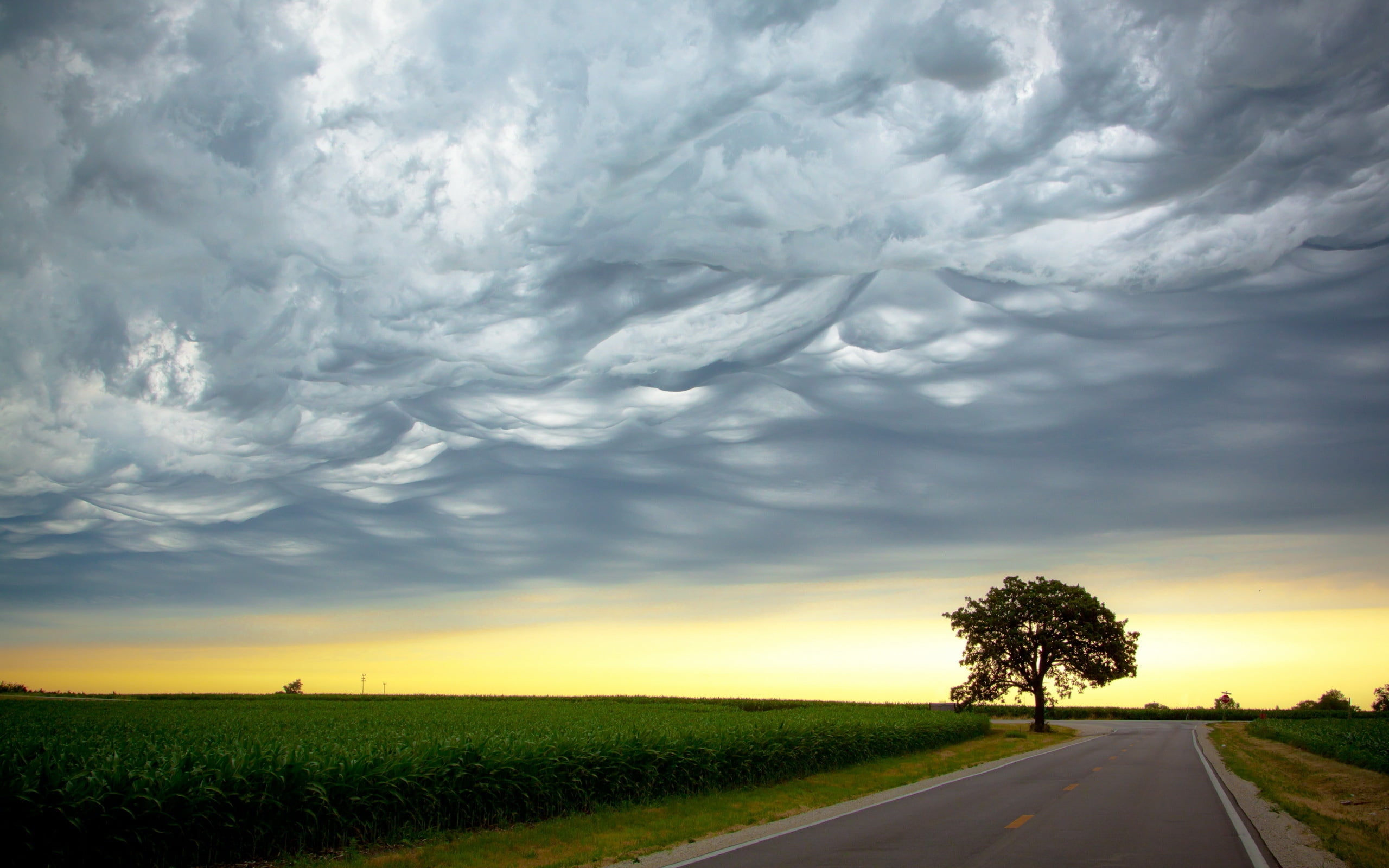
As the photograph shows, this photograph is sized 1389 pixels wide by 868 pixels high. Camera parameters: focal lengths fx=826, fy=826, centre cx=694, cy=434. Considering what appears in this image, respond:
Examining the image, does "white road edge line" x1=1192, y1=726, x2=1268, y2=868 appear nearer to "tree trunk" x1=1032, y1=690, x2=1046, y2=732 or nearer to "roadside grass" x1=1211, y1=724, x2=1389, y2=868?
"roadside grass" x1=1211, y1=724, x2=1389, y2=868

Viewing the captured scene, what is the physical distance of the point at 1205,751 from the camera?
41.5m

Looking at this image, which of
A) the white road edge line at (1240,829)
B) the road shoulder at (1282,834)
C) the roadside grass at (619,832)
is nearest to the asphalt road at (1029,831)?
the white road edge line at (1240,829)

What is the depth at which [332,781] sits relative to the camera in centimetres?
1342

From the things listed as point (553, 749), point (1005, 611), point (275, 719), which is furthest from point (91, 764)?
point (1005, 611)

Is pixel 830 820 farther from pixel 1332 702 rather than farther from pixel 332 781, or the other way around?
pixel 1332 702

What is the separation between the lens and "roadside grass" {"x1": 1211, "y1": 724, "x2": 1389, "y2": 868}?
13.8 metres

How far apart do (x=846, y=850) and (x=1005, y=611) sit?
58.5 metres

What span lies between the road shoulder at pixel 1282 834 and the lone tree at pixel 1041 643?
40742 mm

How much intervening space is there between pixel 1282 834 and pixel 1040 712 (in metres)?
51.7

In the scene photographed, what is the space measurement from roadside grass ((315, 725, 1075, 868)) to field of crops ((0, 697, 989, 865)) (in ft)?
1.84

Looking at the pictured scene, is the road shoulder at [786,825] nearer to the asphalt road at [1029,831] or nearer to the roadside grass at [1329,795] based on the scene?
the asphalt road at [1029,831]

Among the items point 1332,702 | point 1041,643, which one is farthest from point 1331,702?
point 1041,643

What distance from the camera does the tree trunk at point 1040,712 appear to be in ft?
202

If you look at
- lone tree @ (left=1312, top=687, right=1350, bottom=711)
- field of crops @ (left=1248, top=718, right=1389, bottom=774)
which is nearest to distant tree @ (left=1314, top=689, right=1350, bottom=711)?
lone tree @ (left=1312, top=687, right=1350, bottom=711)
